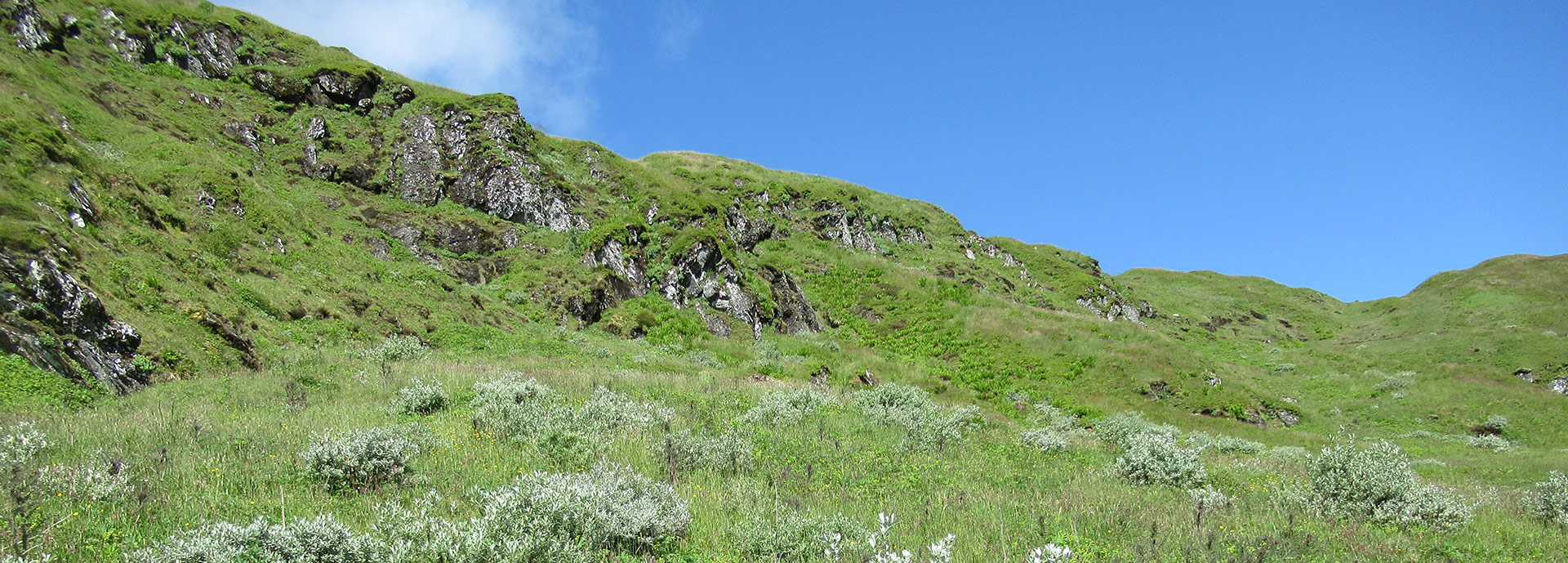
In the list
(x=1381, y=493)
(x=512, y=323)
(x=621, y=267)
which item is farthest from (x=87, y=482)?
(x=621, y=267)

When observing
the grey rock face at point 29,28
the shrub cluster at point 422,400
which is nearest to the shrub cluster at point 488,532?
the shrub cluster at point 422,400

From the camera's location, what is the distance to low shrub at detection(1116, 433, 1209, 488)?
9.14 m

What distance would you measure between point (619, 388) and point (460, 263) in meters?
16.3

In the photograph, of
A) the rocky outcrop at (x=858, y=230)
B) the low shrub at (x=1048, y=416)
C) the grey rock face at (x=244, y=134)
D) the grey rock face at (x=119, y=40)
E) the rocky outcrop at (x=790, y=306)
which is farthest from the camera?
the rocky outcrop at (x=858, y=230)

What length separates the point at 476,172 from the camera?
31.8 metres

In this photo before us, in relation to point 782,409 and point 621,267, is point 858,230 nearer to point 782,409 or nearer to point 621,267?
point 621,267

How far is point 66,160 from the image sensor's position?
1499 centimetres

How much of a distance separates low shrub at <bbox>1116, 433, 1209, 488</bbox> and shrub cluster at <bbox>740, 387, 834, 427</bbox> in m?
5.79

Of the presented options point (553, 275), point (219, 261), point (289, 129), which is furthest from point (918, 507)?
point (289, 129)

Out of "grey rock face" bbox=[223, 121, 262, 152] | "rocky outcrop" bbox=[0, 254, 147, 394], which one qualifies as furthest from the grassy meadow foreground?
"grey rock face" bbox=[223, 121, 262, 152]

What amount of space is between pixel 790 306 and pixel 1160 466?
26.1m

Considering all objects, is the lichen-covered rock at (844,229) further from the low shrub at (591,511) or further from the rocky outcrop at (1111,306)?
the low shrub at (591,511)

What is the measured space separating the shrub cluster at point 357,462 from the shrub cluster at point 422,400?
405 cm

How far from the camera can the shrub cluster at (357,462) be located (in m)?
6.60
